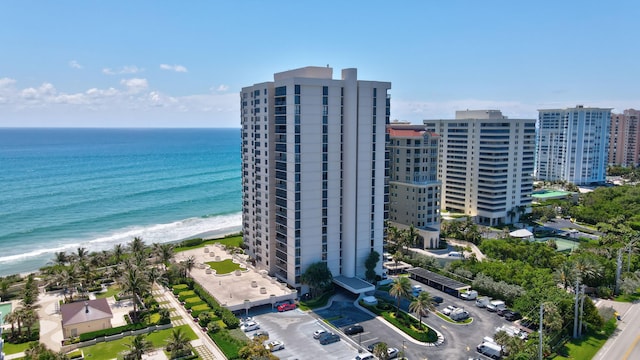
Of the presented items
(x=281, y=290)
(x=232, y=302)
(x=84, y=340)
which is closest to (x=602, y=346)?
(x=281, y=290)

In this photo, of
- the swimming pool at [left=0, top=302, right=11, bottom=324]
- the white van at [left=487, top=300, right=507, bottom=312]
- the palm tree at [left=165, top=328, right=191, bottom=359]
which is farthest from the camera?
the white van at [left=487, top=300, right=507, bottom=312]

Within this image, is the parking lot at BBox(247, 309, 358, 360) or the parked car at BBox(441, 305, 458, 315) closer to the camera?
the parking lot at BBox(247, 309, 358, 360)

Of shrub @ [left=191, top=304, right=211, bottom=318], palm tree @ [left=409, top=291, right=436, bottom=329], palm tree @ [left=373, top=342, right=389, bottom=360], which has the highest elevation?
palm tree @ [left=409, top=291, right=436, bottom=329]

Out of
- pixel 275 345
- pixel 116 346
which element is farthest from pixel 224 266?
pixel 275 345

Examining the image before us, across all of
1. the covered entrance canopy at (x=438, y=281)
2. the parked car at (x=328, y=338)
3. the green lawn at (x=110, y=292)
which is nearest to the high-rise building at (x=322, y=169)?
the covered entrance canopy at (x=438, y=281)

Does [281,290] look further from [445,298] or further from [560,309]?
[560,309]

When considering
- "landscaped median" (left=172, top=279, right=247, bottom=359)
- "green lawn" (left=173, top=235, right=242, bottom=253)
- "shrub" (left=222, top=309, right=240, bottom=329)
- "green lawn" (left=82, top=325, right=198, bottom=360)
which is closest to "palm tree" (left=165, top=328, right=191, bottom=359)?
"green lawn" (left=82, top=325, right=198, bottom=360)

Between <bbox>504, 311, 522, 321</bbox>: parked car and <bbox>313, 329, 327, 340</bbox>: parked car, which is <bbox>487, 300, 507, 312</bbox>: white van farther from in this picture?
<bbox>313, 329, 327, 340</bbox>: parked car
